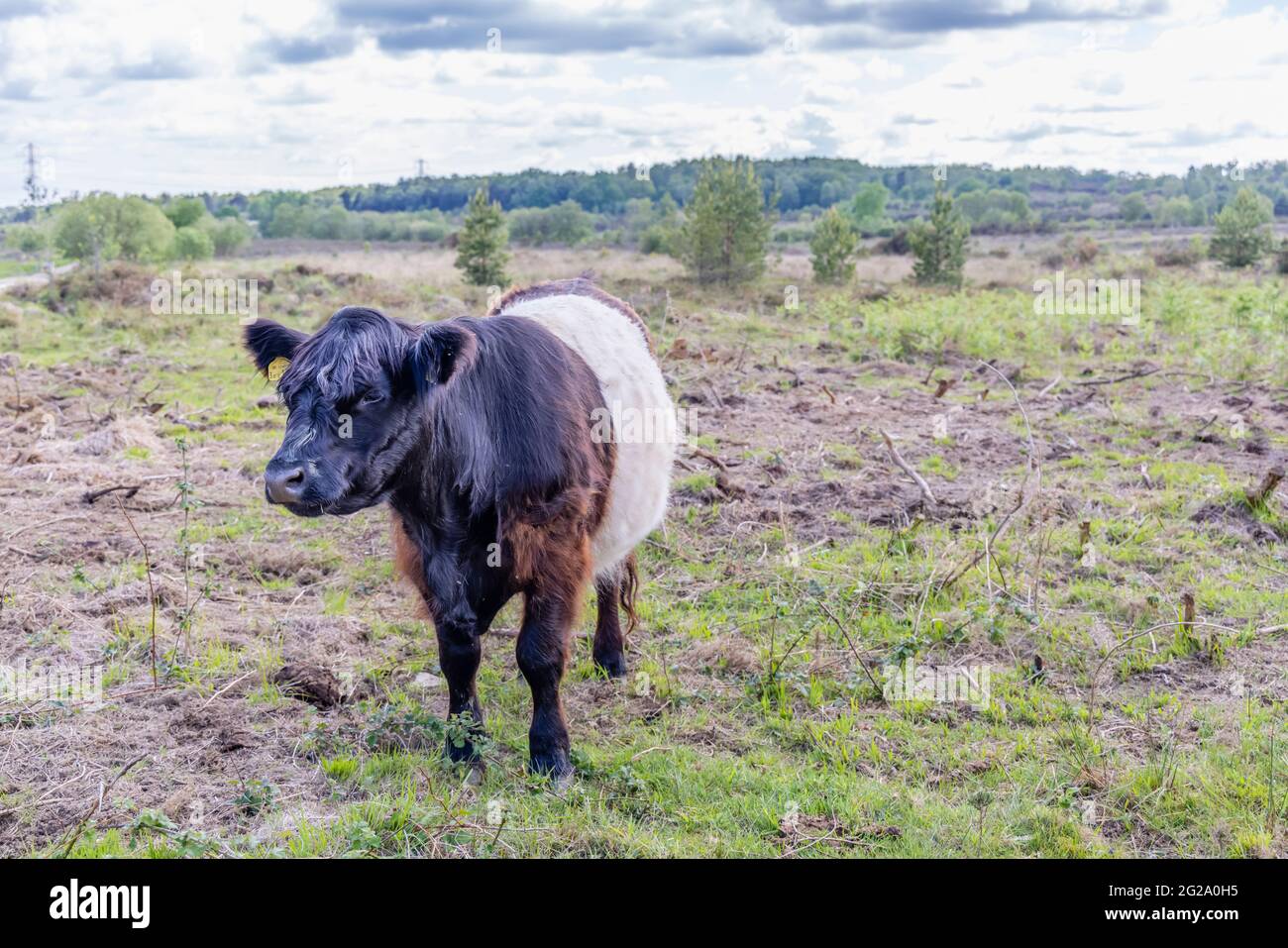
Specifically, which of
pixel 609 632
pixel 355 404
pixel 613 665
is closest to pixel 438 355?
pixel 355 404

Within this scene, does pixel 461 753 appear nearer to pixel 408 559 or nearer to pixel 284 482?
pixel 408 559

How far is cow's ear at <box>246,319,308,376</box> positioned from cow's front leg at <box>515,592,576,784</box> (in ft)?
5.20

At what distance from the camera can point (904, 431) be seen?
11.4 meters

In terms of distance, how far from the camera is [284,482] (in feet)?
12.6

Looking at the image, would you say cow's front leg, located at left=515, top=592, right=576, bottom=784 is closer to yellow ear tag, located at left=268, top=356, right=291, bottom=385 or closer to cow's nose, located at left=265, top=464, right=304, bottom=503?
cow's nose, located at left=265, top=464, right=304, bottom=503

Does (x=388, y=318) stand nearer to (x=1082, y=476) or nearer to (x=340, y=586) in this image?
(x=340, y=586)

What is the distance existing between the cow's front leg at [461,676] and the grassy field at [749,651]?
13cm

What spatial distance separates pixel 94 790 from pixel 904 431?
29.6 feet

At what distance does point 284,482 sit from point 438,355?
2.69ft

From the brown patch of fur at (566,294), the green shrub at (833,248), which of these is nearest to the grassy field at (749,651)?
the brown patch of fur at (566,294)

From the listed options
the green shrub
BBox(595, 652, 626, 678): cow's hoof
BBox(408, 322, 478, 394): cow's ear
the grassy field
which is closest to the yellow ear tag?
BBox(408, 322, 478, 394): cow's ear

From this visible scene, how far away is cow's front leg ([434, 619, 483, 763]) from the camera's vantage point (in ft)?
15.6

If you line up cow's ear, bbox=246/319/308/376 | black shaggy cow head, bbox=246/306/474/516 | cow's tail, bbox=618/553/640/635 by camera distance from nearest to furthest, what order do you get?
black shaggy cow head, bbox=246/306/474/516 < cow's ear, bbox=246/319/308/376 < cow's tail, bbox=618/553/640/635
